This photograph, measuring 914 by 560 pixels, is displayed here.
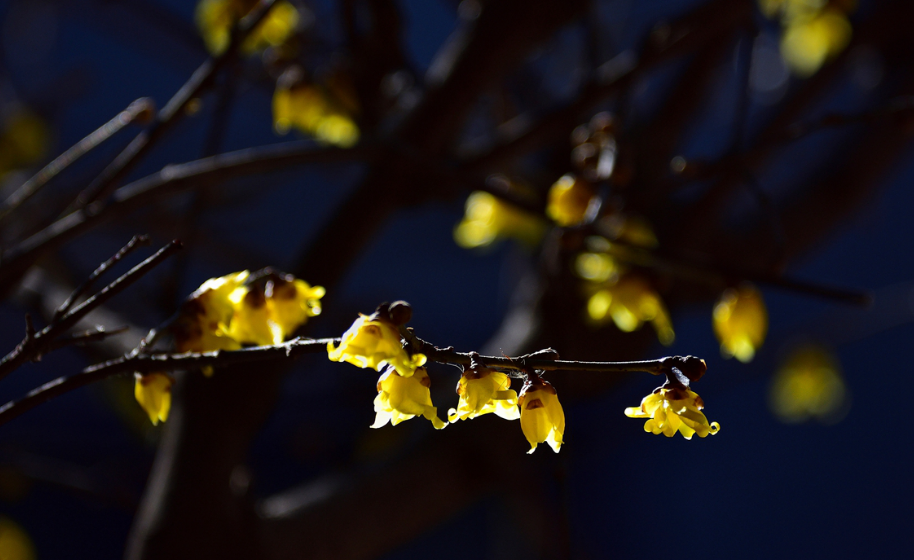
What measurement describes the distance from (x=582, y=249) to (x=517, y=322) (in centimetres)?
54

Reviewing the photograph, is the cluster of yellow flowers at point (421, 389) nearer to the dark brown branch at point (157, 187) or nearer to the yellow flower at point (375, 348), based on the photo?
the yellow flower at point (375, 348)

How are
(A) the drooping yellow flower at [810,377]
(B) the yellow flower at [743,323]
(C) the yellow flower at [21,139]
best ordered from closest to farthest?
(B) the yellow flower at [743,323] < (C) the yellow flower at [21,139] < (A) the drooping yellow flower at [810,377]

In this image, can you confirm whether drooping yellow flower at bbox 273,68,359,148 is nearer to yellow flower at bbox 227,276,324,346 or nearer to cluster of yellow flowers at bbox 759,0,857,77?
yellow flower at bbox 227,276,324,346

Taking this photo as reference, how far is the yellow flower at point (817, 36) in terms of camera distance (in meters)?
1.06

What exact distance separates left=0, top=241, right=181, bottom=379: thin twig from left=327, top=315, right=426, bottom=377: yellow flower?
8cm

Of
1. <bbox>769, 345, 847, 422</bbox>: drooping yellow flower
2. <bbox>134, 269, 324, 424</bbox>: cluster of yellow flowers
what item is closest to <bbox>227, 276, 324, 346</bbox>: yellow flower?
<bbox>134, 269, 324, 424</bbox>: cluster of yellow flowers

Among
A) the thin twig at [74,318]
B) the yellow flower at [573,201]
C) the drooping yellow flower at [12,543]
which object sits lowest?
the thin twig at [74,318]

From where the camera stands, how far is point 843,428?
8.11ft

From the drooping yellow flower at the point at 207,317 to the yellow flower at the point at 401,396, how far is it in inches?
4.5

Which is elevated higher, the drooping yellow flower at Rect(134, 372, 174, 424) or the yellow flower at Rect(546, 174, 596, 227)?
the yellow flower at Rect(546, 174, 596, 227)

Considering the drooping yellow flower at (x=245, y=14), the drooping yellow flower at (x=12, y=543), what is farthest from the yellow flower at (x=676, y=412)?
the drooping yellow flower at (x=12, y=543)

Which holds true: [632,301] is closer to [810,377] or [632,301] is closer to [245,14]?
[245,14]

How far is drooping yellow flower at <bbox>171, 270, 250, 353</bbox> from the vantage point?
35 cm

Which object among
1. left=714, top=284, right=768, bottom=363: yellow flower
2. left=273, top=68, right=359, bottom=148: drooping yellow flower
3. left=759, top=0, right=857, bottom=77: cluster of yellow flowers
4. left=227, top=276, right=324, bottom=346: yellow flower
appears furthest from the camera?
left=759, top=0, right=857, bottom=77: cluster of yellow flowers
